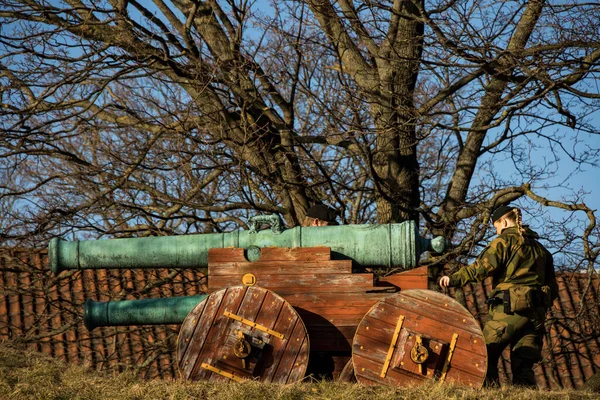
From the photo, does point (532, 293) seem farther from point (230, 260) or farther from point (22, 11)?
point (22, 11)

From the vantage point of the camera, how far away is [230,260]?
7555mm

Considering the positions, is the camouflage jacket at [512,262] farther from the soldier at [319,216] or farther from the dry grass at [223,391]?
the soldier at [319,216]

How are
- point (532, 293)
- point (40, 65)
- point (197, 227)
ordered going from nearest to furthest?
point (532, 293) → point (40, 65) → point (197, 227)

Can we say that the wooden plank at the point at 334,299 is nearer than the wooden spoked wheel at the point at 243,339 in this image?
No

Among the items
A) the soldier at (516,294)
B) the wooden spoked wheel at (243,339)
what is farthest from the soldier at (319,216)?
the soldier at (516,294)

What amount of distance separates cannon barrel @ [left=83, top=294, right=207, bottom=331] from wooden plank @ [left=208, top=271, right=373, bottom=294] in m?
0.51

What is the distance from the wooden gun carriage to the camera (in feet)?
23.0

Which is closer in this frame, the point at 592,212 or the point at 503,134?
the point at 592,212

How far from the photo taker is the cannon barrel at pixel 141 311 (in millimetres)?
7922

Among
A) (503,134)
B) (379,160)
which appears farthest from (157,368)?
(503,134)

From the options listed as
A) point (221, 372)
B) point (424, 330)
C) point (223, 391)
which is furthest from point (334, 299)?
point (223, 391)

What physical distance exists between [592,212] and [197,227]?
5152 mm

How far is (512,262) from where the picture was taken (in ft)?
24.5

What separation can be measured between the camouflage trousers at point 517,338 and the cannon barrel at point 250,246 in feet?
2.42
